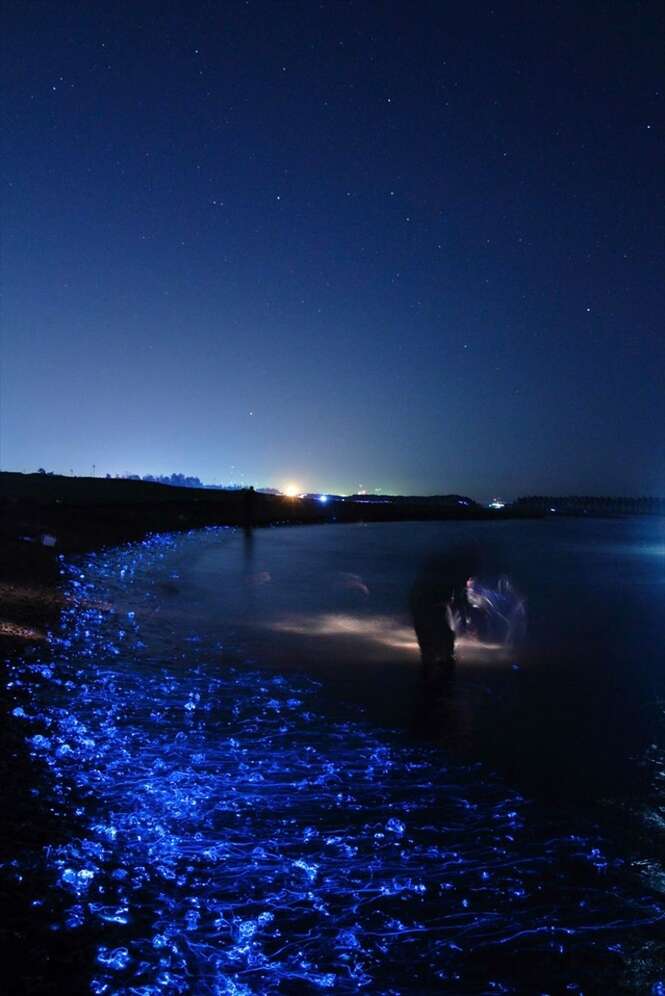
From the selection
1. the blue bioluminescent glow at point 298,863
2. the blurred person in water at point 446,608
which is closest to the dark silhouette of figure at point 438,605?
the blurred person in water at point 446,608

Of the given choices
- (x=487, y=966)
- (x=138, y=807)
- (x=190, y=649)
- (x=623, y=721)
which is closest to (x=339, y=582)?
(x=190, y=649)

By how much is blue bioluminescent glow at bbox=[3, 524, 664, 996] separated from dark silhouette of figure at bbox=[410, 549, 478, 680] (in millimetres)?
3195

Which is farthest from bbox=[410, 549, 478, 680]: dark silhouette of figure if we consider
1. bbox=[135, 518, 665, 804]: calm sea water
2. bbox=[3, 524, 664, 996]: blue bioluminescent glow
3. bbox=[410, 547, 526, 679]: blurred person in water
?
bbox=[3, 524, 664, 996]: blue bioluminescent glow

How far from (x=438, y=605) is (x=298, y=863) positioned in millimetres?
6749

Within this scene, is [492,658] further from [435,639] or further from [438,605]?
[438,605]

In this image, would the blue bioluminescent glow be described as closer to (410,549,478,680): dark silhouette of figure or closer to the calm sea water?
the calm sea water

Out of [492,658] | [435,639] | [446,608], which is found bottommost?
[492,658]

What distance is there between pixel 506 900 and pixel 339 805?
5.77 feet

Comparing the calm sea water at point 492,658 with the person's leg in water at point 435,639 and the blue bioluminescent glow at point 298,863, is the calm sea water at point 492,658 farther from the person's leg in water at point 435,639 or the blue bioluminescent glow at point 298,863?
the blue bioluminescent glow at point 298,863

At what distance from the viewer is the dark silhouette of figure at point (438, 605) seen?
11469mm

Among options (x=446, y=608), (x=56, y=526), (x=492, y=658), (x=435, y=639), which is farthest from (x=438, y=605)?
(x=56, y=526)

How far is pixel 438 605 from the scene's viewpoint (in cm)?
1160

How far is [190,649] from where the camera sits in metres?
12.5

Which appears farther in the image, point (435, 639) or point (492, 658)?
point (492, 658)
